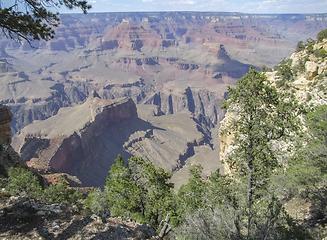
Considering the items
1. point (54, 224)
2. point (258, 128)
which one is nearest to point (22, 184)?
point (54, 224)

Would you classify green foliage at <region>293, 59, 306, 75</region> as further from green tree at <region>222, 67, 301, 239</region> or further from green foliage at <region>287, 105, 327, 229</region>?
green tree at <region>222, 67, 301, 239</region>

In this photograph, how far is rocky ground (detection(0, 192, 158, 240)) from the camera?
9117mm

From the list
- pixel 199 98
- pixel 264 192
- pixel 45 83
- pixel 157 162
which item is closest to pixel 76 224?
pixel 264 192

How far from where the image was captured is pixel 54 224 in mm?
9719

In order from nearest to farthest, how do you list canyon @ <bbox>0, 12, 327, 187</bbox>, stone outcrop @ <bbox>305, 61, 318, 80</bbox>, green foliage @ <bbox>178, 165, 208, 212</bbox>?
green foliage @ <bbox>178, 165, 208, 212</bbox> → stone outcrop @ <bbox>305, 61, 318, 80</bbox> → canyon @ <bbox>0, 12, 327, 187</bbox>

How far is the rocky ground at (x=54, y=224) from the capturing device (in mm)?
9117

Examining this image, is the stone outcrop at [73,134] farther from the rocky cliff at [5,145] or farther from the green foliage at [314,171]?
the green foliage at [314,171]

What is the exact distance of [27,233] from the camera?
8961 millimetres

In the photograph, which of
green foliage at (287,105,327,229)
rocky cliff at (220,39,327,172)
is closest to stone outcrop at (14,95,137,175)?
rocky cliff at (220,39,327,172)

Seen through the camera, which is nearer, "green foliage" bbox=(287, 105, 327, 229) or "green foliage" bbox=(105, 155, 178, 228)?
"green foliage" bbox=(287, 105, 327, 229)

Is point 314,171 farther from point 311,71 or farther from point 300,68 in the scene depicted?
point 300,68

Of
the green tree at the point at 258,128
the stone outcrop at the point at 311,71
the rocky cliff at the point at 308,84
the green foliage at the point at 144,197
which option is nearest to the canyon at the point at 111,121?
the green foliage at the point at 144,197

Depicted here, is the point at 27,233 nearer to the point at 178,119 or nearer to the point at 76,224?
the point at 76,224

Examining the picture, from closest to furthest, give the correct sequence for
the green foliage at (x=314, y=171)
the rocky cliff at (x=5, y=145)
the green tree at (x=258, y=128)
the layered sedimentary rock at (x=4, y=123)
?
the green tree at (x=258, y=128)
the green foliage at (x=314, y=171)
the rocky cliff at (x=5, y=145)
the layered sedimentary rock at (x=4, y=123)
